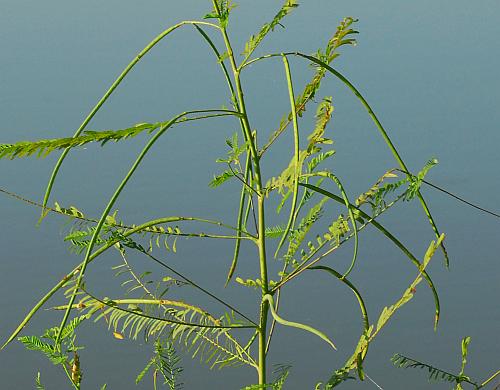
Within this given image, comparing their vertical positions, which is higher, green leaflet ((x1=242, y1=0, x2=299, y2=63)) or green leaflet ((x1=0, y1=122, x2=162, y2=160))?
green leaflet ((x1=242, y1=0, x2=299, y2=63))

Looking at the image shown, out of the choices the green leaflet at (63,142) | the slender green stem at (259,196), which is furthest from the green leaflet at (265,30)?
the green leaflet at (63,142)

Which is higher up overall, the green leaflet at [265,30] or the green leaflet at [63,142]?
the green leaflet at [265,30]

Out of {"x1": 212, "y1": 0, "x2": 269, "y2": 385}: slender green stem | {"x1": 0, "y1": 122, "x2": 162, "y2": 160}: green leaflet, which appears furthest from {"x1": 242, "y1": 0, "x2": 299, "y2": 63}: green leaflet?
{"x1": 0, "y1": 122, "x2": 162, "y2": 160}: green leaflet

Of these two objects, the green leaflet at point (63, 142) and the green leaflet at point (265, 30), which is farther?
the green leaflet at point (265, 30)

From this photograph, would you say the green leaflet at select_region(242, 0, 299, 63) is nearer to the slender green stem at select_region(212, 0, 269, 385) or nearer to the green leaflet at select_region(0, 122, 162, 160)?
the slender green stem at select_region(212, 0, 269, 385)

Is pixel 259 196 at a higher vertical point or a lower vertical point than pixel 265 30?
lower

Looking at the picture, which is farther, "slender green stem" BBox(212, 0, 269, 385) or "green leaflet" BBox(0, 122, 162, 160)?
"slender green stem" BBox(212, 0, 269, 385)

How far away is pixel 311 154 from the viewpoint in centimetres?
105

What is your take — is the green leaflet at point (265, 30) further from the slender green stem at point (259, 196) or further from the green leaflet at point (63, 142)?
the green leaflet at point (63, 142)

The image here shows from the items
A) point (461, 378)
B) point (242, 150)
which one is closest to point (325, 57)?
point (242, 150)

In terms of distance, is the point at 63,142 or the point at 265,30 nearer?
the point at 63,142

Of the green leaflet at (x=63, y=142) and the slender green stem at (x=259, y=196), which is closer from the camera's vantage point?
A: the green leaflet at (x=63, y=142)

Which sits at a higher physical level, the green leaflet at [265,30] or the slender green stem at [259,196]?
the green leaflet at [265,30]

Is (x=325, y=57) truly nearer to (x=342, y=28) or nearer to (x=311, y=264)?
(x=342, y=28)
